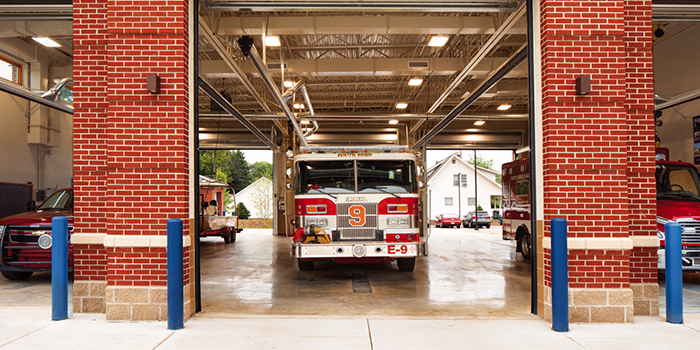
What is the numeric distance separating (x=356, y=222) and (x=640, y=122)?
5.16m

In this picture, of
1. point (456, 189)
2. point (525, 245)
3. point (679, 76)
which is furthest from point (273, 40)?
point (456, 189)

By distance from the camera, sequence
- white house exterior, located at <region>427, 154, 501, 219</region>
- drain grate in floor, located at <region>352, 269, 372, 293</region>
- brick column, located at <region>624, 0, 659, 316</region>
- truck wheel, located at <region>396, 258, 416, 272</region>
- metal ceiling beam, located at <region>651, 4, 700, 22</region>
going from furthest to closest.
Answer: white house exterior, located at <region>427, 154, 501, 219</region> < truck wheel, located at <region>396, 258, 416, 272</region> < drain grate in floor, located at <region>352, 269, 372, 293</region> < metal ceiling beam, located at <region>651, 4, 700, 22</region> < brick column, located at <region>624, 0, 659, 316</region>

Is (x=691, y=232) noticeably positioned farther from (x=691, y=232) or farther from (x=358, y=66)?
(x=358, y=66)

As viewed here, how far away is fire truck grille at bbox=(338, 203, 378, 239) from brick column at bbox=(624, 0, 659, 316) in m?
4.55

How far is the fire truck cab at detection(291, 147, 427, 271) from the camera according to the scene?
8.44 meters

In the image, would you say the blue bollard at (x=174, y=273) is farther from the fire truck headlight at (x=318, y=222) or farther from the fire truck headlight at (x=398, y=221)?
the fire truck headlight at (x=398, y=221)

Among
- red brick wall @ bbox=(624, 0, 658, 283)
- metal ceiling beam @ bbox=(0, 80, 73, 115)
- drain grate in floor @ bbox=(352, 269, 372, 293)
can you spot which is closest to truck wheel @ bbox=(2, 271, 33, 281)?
metal ceiling beam @ bbox=(0, 80, 73, 115)

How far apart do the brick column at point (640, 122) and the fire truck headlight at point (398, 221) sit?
409cm

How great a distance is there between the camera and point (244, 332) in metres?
5.03

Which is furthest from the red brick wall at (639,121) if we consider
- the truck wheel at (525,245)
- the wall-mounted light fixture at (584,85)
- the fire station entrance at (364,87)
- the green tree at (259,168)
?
the green tree at (259,168)

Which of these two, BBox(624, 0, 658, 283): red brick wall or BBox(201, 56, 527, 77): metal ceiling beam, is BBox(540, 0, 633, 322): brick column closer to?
BBox(624, 0, 658, 283): red brick wall

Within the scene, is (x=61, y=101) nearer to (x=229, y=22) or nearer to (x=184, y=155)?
(x=229, y=22)

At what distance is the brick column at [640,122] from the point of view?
235 inches

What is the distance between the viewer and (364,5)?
6465 mm
